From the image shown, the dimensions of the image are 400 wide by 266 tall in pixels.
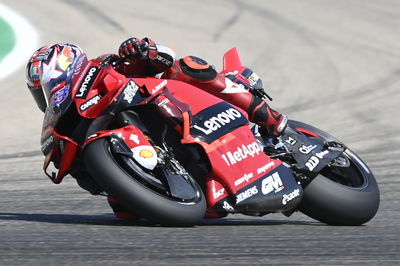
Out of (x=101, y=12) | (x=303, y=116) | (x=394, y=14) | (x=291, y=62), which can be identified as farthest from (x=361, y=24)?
(x=303, y=116)

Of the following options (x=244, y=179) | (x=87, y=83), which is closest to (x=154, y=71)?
(x=87, y=83)

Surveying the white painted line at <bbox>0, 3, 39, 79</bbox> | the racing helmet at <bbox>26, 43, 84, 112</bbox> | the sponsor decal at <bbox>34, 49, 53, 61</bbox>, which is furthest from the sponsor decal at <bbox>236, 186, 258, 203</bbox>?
the white painted line at <bbox>0, 3, 39, 79</bbox>

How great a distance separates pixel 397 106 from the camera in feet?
38.6

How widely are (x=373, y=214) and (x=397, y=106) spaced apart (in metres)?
5.95

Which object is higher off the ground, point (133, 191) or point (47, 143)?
point (133, 191)

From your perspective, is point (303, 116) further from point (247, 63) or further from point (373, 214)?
point (373, 214)

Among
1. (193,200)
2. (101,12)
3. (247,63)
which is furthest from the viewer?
(101,12)

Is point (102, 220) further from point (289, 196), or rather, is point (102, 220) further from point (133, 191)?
point (289, 196)

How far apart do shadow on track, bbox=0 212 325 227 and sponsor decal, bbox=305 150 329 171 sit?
37cm

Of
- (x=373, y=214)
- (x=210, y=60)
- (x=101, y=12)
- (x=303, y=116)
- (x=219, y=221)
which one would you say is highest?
(x=373, y=214)

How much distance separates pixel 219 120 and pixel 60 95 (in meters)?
0.94

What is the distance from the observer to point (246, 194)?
5598mm

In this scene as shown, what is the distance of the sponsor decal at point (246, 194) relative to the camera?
18.2ft

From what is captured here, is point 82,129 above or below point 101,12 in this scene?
above
